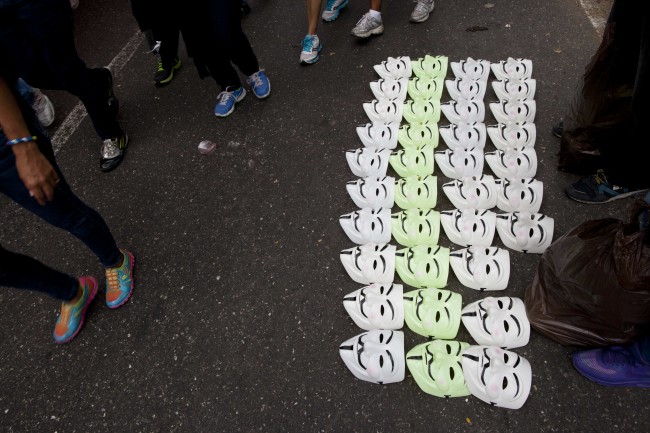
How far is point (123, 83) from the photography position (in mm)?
3396

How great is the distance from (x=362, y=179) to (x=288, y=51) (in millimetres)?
1758

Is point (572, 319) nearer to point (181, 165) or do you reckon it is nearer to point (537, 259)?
point (537, 259)

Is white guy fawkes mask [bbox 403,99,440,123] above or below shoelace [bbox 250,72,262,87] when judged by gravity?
below

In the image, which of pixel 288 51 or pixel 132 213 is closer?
pixel 132 213

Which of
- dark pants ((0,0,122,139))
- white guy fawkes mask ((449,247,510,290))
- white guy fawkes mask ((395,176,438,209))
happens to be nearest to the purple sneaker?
white guy fawkes mask ((449,247,510,290))

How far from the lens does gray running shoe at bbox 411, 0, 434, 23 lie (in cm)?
355

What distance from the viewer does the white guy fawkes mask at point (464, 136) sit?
2480 mm

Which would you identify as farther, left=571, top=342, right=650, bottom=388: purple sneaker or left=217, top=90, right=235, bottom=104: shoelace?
left=217, top=90, right=235, bottom=104: shoelace

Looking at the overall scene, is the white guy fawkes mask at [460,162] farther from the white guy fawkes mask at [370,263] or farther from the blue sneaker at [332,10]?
the blue sneaker at [332,10]

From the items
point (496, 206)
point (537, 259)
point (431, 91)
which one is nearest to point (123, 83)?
point (431, 91)

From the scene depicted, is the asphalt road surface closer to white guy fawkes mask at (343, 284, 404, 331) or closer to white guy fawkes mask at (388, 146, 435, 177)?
white guy fawkes mask at (343, 284, 404, 331)

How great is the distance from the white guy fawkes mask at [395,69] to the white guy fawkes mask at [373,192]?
1081mm

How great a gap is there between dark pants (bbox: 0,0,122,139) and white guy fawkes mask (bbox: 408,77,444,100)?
2.12 m

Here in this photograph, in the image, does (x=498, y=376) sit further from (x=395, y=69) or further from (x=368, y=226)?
(x=395, y=69)
